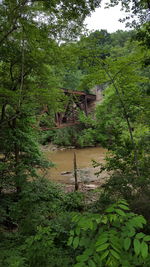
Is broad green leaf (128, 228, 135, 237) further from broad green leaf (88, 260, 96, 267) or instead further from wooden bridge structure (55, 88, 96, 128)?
wooden bridge structure (55, 88, 96, 128)

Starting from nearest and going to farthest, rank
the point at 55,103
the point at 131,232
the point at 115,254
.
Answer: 1. the point at 115,254
2. the point at 131,232
3. the point at 55,103

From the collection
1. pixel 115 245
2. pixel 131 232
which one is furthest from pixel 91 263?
pixel 131 232


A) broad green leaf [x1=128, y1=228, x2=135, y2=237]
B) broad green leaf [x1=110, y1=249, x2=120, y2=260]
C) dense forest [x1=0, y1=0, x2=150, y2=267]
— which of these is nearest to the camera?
broad green leaf [x1=110, y1=249, x2=120, y2=260]

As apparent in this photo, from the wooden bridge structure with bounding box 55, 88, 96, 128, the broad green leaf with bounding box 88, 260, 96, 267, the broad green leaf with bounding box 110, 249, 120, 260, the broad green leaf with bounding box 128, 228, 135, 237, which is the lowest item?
the broad green leaf with bounding box 88, 260, 96, 267

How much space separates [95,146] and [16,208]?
16.0 m

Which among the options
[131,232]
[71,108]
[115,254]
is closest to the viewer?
[115,254]

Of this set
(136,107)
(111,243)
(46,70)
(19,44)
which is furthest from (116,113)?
(111,243)

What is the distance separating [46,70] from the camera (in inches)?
197

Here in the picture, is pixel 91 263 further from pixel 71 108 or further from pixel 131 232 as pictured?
pixel 71 108

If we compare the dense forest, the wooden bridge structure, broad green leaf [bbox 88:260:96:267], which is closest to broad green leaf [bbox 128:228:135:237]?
broad green leaf [bbox 88:260:96:267]

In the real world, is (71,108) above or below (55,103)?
above

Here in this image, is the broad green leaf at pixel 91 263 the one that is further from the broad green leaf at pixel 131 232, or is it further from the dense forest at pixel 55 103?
the dense forest at pixel 55 103

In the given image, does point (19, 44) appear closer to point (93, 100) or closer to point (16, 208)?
point (16, 208)

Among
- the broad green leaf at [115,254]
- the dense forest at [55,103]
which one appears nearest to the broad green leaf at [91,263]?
the broad green leaf at [115,254]
